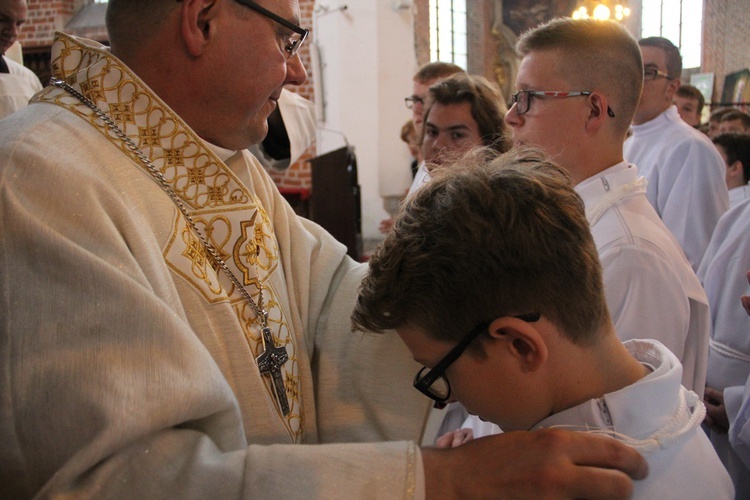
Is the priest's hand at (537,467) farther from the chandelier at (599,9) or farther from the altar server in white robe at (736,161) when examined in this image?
the chandelier at (599,9)

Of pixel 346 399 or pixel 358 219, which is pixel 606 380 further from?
pixel 358 219

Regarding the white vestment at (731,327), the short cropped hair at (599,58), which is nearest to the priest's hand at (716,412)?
the white vestment at (731,327)

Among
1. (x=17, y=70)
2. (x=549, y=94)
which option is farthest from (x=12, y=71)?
(x=549, y=94)

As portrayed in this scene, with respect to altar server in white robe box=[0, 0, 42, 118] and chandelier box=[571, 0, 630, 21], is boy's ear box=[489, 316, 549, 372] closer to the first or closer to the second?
altar server in white robe box=[0, 0, 42, 118]

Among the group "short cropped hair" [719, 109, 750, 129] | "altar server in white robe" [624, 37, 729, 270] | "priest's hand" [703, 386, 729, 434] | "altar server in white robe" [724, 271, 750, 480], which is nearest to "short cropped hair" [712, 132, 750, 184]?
"altar server in white robe" [624, 37, 729, 270]

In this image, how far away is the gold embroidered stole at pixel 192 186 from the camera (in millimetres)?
1524

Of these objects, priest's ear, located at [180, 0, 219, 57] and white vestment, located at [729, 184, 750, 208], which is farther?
white vestment, located at [729, 184, 750, 208]

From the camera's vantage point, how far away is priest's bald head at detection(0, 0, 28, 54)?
11.0ft

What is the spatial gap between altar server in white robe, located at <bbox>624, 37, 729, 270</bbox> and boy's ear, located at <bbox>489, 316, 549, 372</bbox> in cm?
337

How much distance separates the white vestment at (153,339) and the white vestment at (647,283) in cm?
63

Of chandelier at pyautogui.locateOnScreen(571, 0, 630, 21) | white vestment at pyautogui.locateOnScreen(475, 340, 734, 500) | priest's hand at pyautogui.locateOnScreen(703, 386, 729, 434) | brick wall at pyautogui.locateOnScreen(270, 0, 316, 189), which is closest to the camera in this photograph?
white vestment at pyautogui.locateOnScreen(475, 340, 734, 500)

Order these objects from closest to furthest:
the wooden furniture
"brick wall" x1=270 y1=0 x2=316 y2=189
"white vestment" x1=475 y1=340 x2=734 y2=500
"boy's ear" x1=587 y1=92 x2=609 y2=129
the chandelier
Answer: "white vestment" x1=475 y1=340 x2=734 y2=500 < "boy's ear" x1=587 y1=92 x2=609 y2=129 < the wooden furniture < the chandelier < "brick wall" x1=270 y1=0 x2=316 y2=189

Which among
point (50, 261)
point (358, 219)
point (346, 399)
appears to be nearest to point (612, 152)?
point (346, 399)

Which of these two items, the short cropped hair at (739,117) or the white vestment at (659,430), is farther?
the short cropped hair at (739,117)
